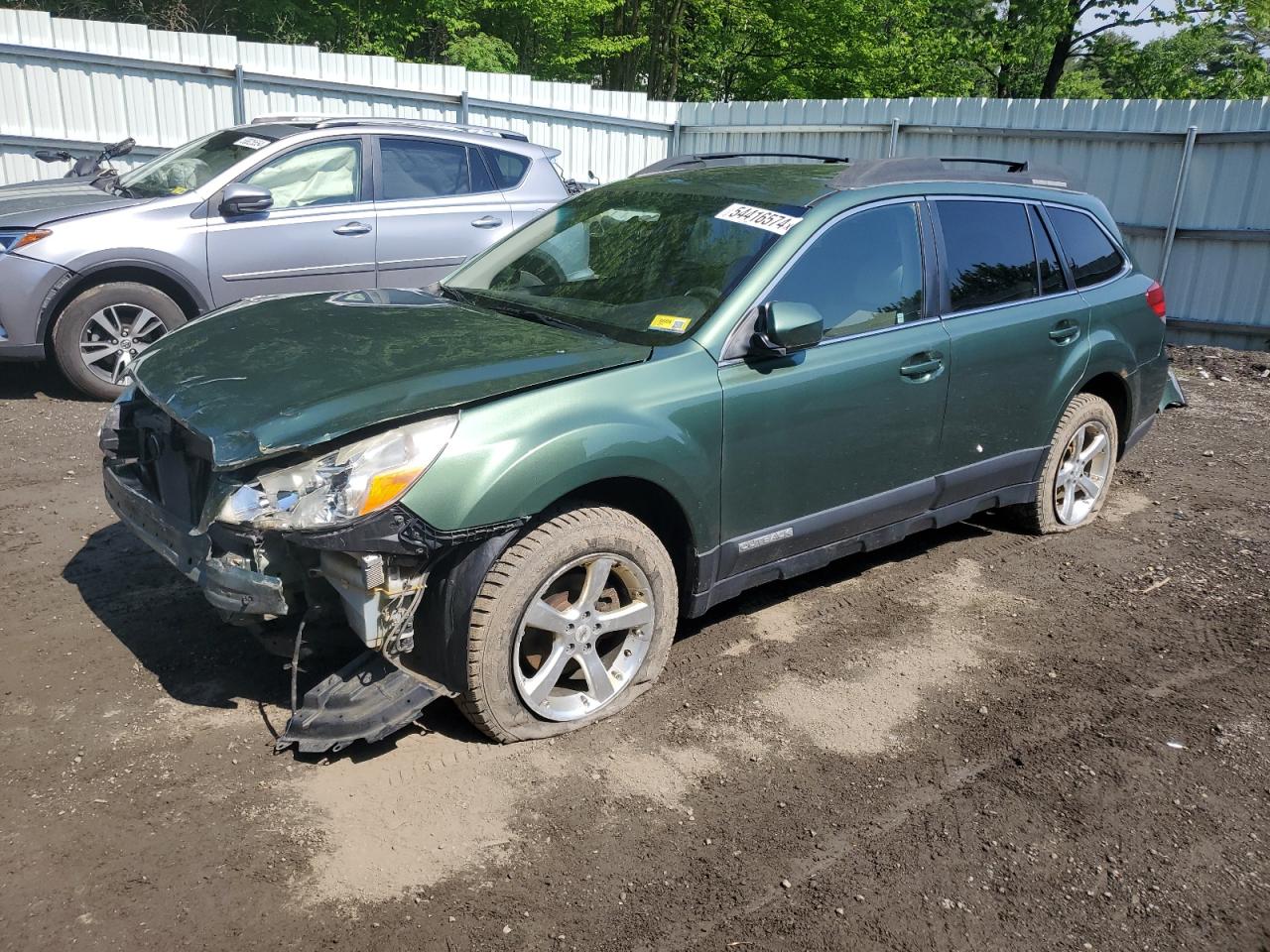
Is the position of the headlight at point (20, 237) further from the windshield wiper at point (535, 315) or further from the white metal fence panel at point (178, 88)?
the white metal fence panel at point (178, 88)

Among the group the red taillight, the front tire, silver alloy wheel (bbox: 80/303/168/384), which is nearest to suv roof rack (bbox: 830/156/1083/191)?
the red taillight

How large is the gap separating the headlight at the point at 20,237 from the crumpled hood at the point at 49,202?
1.7 inches

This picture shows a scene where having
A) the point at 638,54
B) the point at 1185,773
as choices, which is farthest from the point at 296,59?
the point at 638,54

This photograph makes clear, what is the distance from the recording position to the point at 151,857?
2949 millimetres

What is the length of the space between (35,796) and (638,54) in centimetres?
2363

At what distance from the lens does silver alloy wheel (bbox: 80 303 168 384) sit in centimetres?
730

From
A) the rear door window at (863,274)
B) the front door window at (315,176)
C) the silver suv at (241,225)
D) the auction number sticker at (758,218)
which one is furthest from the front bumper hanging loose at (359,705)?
the front door window at (315,176)

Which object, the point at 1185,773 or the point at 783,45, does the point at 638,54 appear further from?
the point at 1185,773

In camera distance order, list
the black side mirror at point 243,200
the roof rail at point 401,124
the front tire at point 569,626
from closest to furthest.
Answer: the front tire at point 569,626
the black side mirror at point 243,200
the roof rail at point 401,124

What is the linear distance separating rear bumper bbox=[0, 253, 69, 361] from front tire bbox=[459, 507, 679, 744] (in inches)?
201

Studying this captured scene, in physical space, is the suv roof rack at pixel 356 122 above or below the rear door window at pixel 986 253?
above

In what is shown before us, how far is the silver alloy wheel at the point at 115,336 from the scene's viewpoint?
7296 mm

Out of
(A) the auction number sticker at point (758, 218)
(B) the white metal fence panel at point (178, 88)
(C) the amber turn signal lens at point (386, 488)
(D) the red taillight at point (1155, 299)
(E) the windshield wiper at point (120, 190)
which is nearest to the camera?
(C) the amber turn signal lens at point (386, 488)

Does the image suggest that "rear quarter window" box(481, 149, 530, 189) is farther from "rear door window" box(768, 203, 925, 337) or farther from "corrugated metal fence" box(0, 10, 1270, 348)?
"rear door window" box(768, 203, 925, 337)
